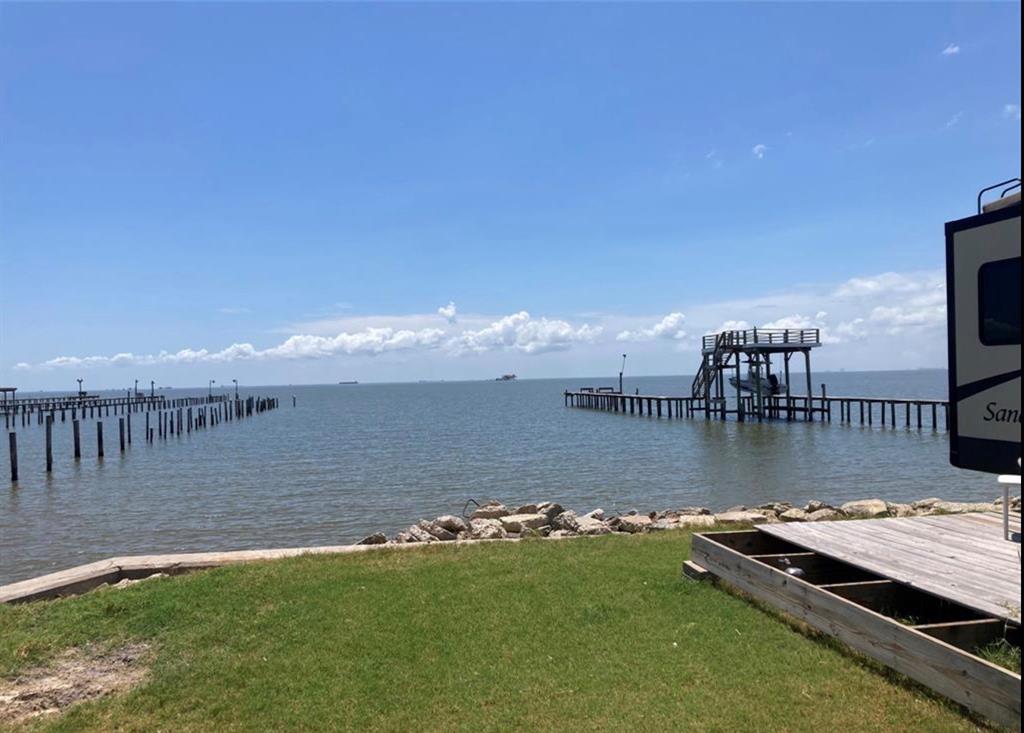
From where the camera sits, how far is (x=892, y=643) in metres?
4.84

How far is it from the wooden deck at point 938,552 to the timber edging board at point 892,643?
0.65 metres

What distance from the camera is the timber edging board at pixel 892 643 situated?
4051mm

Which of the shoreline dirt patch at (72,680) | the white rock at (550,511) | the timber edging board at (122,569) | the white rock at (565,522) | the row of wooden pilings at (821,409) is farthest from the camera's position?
the row of wooden pilings at (821,409)

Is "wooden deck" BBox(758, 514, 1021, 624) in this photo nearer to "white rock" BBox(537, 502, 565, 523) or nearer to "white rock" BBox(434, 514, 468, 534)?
"white rock" BBox(434, 514, 468, 534)

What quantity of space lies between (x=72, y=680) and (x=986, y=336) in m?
7.64

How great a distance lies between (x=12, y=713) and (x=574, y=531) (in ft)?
28.2

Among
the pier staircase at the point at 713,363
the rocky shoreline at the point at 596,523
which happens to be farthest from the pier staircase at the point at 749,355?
the rocky shoreline at the point at 596,523

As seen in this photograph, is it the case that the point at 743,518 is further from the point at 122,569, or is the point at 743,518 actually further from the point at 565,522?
the point at 122,569

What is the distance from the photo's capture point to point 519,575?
7.94m

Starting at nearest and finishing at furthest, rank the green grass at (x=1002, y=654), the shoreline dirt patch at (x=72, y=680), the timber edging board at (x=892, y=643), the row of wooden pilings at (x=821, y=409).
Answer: the timber edging board at (x=892, y=643)
the green grass at (x=1002, y=654)
the shoreline dirt patch at (x=72, y=680)
the row of wooden pilings at (x=821, y=409)

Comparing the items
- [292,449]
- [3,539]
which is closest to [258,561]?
[3,539]

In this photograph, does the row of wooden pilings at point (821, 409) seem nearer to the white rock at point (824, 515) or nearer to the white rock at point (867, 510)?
the white rock at point (867, 510)

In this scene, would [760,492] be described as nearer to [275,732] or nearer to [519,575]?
[519,575]

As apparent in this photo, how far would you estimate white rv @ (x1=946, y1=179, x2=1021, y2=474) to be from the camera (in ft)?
18.7
